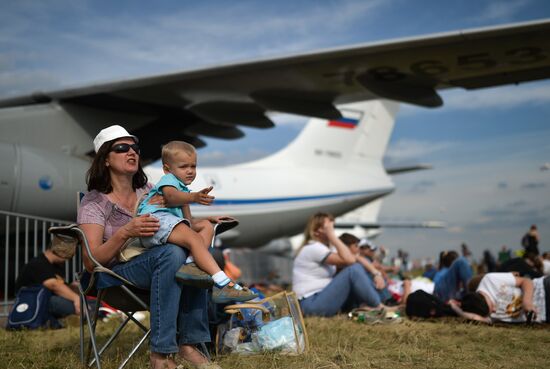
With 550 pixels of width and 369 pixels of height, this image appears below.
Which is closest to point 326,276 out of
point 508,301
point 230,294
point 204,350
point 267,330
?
point 508,301

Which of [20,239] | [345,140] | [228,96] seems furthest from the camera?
[345,140]

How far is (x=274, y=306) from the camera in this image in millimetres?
3072

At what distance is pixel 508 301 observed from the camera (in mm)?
4531

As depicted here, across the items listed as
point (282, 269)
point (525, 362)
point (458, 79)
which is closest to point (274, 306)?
point (525, 362)

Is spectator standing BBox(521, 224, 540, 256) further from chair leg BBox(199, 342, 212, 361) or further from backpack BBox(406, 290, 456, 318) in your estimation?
chair leg BBox(199, 342, 212, 361)

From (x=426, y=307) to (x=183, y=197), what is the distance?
2.98 metres

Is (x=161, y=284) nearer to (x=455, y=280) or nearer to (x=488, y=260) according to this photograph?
(x=455, y=280)

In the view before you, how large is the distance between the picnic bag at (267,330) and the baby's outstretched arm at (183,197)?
Answer: 72 centimetres

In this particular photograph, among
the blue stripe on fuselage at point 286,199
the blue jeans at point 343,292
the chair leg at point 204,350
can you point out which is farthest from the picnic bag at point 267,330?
the blue stripe on fuselage at point 286,199

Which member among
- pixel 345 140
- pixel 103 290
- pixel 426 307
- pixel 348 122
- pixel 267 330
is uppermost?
pixel 348 122

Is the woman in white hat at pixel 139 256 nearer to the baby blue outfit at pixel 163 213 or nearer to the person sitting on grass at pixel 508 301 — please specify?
the baby blue outfit at pixel 163 213

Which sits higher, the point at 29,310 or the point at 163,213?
the point at 163,213

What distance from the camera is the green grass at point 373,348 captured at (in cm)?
278

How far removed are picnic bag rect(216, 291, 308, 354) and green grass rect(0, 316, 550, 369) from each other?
0.26 ft
